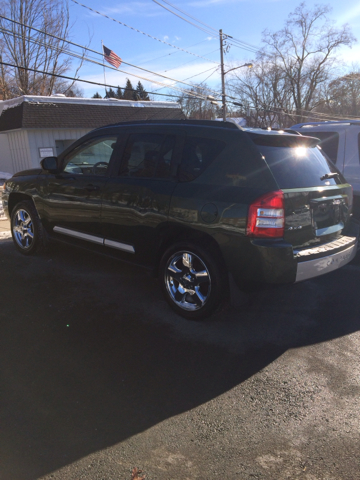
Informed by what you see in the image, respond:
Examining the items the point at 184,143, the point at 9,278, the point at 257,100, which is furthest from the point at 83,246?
the point at 257,100

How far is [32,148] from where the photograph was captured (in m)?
19.9

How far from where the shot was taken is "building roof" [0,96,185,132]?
19.2m

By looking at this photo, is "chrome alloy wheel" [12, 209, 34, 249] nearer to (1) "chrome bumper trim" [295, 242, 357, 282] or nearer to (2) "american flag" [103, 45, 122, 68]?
(1) "chrome bumper trim" [295, 242, 357, 282]

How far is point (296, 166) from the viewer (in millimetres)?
3977

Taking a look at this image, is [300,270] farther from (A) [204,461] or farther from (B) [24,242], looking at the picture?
(B) [24,242]

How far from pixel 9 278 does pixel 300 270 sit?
381 cm

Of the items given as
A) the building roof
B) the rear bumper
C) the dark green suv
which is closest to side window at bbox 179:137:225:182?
the dark green suv

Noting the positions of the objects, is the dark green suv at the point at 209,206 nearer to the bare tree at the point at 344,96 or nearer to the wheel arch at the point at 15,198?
the wheel arch at the point at 15,198

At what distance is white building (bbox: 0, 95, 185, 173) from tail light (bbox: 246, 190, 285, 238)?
17684mm

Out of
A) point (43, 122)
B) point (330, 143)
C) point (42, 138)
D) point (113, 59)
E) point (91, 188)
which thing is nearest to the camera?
point (91, 188)

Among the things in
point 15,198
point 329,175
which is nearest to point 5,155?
point 15,198

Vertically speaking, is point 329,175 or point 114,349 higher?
point 329,175

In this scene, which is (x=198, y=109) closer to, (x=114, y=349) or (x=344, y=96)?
(x=344, y=96)

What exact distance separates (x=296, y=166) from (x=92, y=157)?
2.58 m
